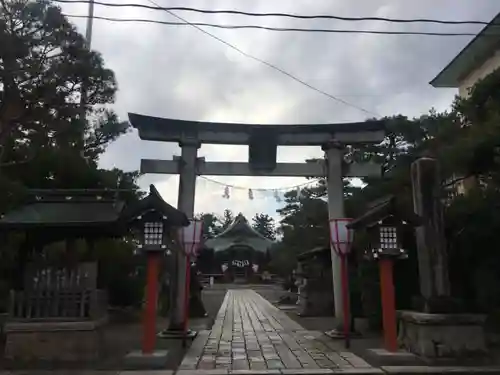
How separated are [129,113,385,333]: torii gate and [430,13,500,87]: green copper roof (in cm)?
730

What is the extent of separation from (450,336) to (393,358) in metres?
1.20

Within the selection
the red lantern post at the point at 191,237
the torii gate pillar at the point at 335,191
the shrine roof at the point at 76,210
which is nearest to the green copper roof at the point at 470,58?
the torii gate pillar at the point at 335,191

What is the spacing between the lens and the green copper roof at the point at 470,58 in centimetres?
1858

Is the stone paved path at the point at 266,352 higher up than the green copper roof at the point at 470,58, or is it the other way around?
the green copper roof at the point at 470,58

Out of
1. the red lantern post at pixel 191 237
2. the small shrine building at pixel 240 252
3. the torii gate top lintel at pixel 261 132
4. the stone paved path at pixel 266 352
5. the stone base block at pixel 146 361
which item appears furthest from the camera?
the small shrine building at pixel 240 252

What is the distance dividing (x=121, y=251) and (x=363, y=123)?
9.67 m

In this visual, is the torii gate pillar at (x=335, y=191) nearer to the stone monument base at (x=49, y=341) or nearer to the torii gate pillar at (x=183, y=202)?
the torii gate pillar at (x=183, y=202)

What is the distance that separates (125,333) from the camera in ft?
46.1

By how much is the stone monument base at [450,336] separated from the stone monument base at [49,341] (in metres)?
6.24

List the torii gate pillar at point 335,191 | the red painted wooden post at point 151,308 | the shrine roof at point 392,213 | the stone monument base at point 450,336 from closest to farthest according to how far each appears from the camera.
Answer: the stone monument base at point 450,336
the red painted wooden post at point 151,308
the shrine roof at point 392,213
the torii gate pillar at point 335,191

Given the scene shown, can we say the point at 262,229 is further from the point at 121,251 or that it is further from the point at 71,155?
the point at 71,155

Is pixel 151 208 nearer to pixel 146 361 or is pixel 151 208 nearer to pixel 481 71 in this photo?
pixel 146 361

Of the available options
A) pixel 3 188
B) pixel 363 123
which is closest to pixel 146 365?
pixel 3 188

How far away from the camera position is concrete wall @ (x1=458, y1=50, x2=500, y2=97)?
19.8m
